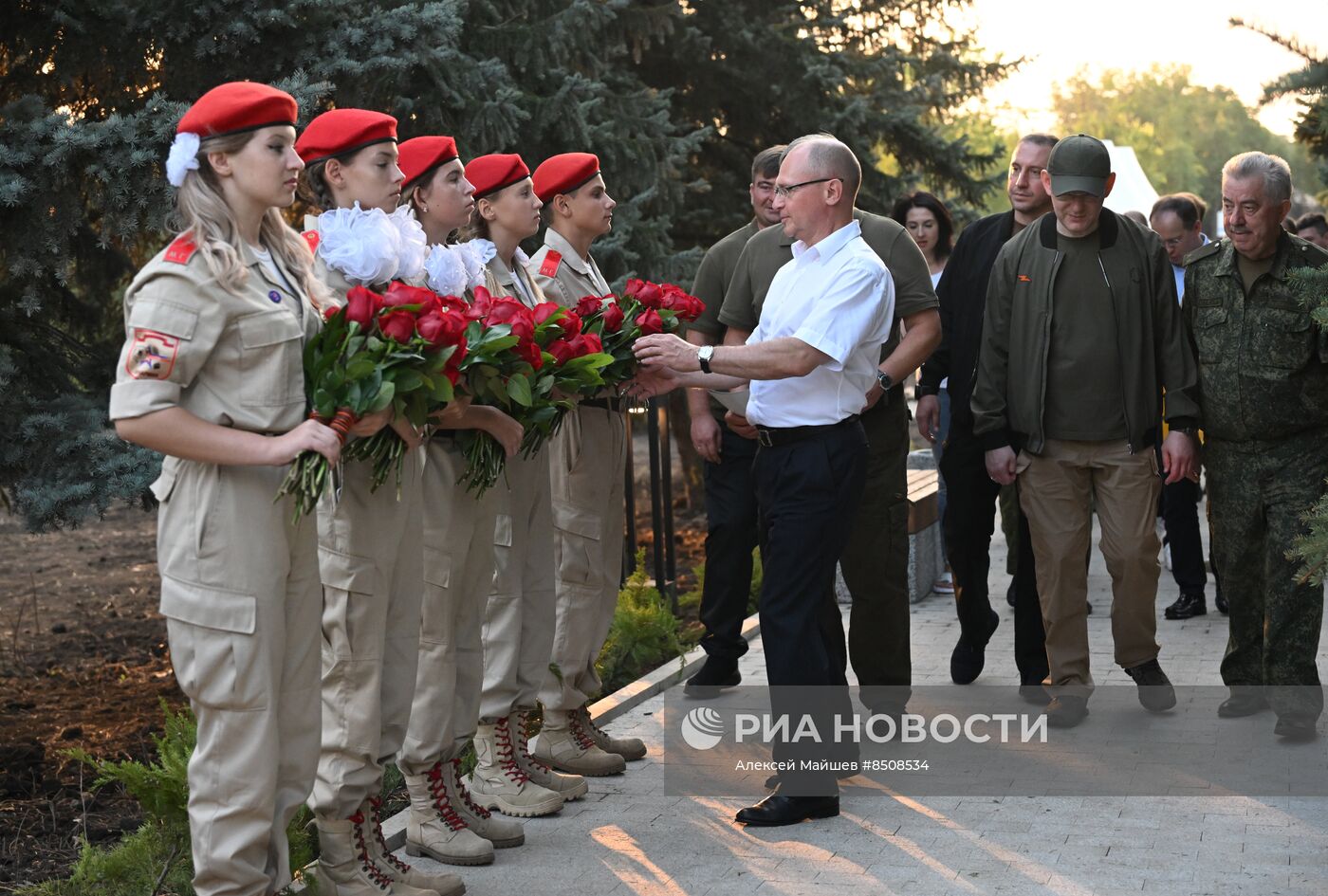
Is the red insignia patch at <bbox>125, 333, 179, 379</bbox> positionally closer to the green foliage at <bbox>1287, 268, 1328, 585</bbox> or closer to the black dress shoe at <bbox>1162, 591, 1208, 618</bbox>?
the green foliage at <bbox>1287, 268, 1328, 585</bbox>

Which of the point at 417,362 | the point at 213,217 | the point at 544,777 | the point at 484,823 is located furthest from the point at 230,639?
the point at 544,777

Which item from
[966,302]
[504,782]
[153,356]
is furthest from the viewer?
[966,302]

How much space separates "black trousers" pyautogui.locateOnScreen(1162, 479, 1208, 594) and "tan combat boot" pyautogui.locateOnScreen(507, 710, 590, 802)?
493cm

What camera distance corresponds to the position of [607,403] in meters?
6.16

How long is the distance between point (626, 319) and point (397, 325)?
177cm

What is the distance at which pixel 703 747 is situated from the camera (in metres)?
6.61

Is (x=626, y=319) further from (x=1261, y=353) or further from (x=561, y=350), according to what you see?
(x=1261, y=353)

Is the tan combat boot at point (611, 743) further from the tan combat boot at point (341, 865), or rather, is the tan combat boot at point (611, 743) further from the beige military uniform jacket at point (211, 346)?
the beige military uniform jacket at point (211, 346)

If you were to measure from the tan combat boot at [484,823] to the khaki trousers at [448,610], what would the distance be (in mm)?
152

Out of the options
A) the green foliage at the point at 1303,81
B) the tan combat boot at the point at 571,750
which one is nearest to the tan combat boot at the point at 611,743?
the tan combat boot at the point at 571,750

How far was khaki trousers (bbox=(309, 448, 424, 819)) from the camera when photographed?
452 centimetres

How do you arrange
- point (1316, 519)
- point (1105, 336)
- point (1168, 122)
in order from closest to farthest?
point (1316, 519), point (1105, 336), point (1168, 122)

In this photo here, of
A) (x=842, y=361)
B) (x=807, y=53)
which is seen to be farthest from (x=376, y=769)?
(x=807, y=53)

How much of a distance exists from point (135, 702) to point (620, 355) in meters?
3.64
